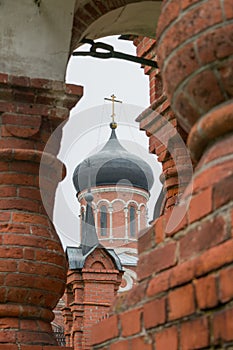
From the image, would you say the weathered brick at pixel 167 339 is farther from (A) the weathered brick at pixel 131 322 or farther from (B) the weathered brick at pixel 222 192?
(B) the weathered brick at pixel 222 192

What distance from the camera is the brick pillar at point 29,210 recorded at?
12.5 ft

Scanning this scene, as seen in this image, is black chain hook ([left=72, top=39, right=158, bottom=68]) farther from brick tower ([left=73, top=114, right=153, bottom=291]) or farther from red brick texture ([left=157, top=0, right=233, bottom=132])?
brick tower ([left=73, top=114, right=153, bottom=291])

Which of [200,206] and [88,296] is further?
[88,296]

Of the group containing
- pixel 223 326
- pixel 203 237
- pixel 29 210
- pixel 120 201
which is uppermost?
pixel 120 201

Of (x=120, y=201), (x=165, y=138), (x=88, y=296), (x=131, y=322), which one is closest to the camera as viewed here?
(x=131, y=322)

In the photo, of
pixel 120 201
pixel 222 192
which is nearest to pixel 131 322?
pixel 222 192

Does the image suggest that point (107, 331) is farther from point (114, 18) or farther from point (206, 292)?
point (114, 18)

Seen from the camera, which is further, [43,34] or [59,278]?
[43,34]

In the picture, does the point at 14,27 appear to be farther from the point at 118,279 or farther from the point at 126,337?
the point at 118,279

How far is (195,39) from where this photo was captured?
1934 mm

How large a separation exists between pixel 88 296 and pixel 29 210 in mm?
7010

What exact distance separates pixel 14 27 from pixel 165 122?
5.98 ft

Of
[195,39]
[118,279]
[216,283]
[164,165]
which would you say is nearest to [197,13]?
[195,39]

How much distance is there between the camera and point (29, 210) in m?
4.01
